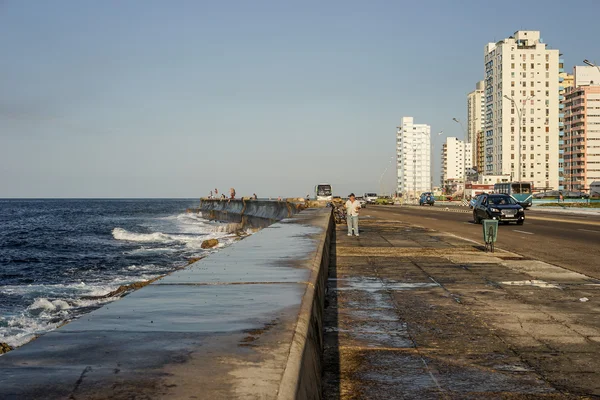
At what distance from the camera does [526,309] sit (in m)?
9.67

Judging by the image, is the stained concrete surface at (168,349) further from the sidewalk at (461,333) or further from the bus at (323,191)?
the bus at (323,191)

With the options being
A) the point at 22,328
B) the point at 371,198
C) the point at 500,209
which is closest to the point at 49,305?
the point at 22,328

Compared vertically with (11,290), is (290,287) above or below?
above

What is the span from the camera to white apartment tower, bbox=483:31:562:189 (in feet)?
543

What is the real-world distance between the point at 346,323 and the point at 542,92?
171235mm

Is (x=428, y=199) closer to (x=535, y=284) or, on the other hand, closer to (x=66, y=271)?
(x=66, y=271)

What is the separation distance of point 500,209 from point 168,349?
1274 inches

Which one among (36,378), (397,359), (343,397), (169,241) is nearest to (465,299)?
(397,359)

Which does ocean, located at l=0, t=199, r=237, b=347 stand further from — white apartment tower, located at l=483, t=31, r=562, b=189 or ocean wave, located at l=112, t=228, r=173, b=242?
white apartment tower, located at l=483, t=31, r=562, b=189

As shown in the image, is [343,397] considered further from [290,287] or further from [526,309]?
[526,309]

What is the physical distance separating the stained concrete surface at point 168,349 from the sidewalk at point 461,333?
1.10m

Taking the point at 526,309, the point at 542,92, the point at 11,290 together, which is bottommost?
the point at 11,290

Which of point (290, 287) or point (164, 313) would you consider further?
point (290, 287)

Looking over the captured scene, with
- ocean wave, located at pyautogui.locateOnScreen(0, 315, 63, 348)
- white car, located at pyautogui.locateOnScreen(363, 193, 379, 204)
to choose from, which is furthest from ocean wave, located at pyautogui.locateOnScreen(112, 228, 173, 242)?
white car, located at pyautogui.locateOnScreen(363, 193, 379, 204)
